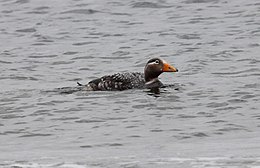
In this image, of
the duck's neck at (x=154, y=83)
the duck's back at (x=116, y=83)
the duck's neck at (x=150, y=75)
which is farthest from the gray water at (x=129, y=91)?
the duck's neck at (x=150, y=75)

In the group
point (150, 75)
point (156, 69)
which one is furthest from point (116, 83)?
point (156, 69)

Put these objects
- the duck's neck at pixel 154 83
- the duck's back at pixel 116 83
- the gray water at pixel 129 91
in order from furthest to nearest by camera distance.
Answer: the duck's neck at pixel 154 83
the duck's back at pixel 116 83
the gray water at pixel 129 91

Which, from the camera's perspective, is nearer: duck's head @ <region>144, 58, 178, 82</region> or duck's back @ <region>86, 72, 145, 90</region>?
duck's back @ <region>86, 72, 145, 90</region>

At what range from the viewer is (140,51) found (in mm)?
22531

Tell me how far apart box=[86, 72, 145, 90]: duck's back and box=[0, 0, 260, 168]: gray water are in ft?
0.63

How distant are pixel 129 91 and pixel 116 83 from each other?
30cm

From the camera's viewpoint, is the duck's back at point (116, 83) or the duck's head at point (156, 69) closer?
the duck's back at point (116, 83)

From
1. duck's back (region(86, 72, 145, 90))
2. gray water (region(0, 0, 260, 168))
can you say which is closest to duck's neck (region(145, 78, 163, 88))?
duck's back (region(86, 72, 145, 90))

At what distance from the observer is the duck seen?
17.5 metres

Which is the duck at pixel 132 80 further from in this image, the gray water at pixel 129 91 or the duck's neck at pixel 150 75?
the gray water at pixel 129 91

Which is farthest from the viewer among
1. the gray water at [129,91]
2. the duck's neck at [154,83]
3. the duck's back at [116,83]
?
the duck's neck at [154,83]

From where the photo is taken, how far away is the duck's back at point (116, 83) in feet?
57.4

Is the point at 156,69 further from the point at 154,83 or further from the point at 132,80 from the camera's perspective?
the point at 132,80

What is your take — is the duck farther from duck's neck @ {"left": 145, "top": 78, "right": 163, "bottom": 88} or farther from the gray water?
the gray water
